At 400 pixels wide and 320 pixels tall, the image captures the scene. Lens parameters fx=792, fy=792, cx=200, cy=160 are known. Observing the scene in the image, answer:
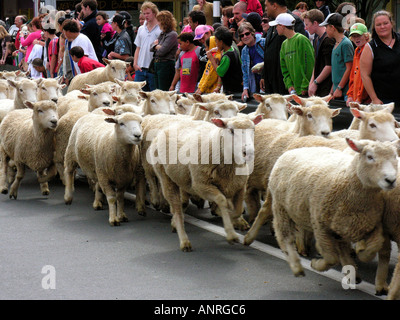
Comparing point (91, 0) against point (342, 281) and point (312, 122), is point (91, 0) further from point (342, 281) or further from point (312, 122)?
point (342, 281)

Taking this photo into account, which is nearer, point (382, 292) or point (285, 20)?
point (382, 292)

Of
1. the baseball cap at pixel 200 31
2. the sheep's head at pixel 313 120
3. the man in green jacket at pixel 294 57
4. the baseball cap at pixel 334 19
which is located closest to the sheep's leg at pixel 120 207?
the sheep's head at pixel 313 120

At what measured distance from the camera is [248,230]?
803 centimetres

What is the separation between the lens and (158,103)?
33.9ft

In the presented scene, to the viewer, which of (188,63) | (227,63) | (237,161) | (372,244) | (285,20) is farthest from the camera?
(188,63)

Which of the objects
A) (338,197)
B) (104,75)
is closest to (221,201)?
(338,197)

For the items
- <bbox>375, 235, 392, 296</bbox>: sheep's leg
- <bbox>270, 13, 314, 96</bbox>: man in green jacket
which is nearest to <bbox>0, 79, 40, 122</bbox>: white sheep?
<bbox>270, 13, 314, 96</bbox>: man in green jacket

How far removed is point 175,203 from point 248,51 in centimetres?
483

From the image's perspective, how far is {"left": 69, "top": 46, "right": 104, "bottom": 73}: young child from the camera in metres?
14.1

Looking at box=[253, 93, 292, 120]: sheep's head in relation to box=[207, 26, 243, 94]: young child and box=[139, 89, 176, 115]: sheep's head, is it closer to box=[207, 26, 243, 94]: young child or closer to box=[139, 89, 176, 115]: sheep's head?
box=[139, 89, 176, 115]: sheep's head

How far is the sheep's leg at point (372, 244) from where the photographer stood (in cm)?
568

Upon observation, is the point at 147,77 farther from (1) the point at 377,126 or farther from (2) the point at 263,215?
(1) the point at 377,126

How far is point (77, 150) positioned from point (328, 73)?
3.56m

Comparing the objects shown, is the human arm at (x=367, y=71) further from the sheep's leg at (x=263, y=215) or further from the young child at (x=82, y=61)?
the young child at (x=82, y=61)
